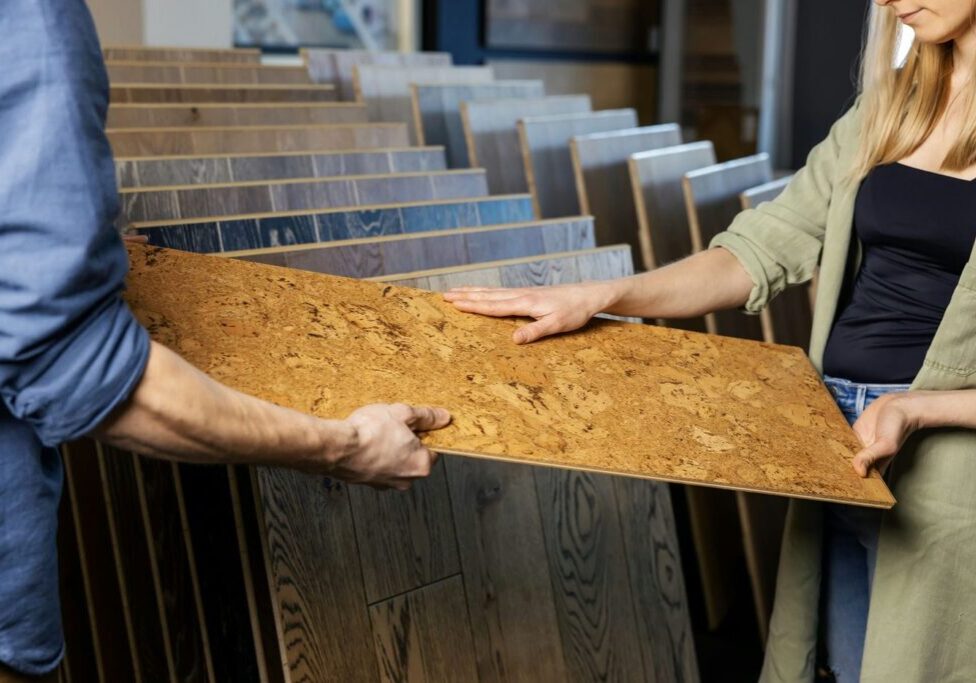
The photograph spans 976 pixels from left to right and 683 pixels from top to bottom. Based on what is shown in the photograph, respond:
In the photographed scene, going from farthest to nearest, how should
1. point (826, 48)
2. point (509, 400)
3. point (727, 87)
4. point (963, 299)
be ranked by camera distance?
1. point (727, 87)
2. point (826, 48)
3. point (963, 299)
4. point (509, 400)

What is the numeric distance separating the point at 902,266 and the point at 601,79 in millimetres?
5484

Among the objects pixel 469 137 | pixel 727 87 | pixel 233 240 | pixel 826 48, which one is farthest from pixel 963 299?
pixel 727 87

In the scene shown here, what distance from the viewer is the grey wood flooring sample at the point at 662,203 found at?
2.82 m

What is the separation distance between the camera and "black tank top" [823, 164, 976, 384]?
149cm

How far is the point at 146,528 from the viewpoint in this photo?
1.75 meters

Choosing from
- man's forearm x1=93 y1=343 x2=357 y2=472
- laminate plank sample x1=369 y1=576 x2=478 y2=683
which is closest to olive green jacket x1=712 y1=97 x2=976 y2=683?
laminate plank sample x1=369 y1=576 x2=478 y2=683

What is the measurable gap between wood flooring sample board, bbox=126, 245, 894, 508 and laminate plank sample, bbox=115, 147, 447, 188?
0.86m

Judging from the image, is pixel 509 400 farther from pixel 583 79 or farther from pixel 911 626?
pixel 583 79

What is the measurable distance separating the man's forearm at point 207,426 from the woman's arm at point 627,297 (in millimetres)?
395

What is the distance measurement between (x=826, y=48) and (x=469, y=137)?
11.1 ft

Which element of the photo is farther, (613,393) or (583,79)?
(583,79)

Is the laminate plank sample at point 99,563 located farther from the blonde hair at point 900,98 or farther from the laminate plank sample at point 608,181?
the laminate plank sample at point 608,181

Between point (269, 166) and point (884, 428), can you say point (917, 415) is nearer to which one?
point (884, 428)

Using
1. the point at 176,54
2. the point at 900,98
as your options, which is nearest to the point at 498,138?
the point at 176,54
